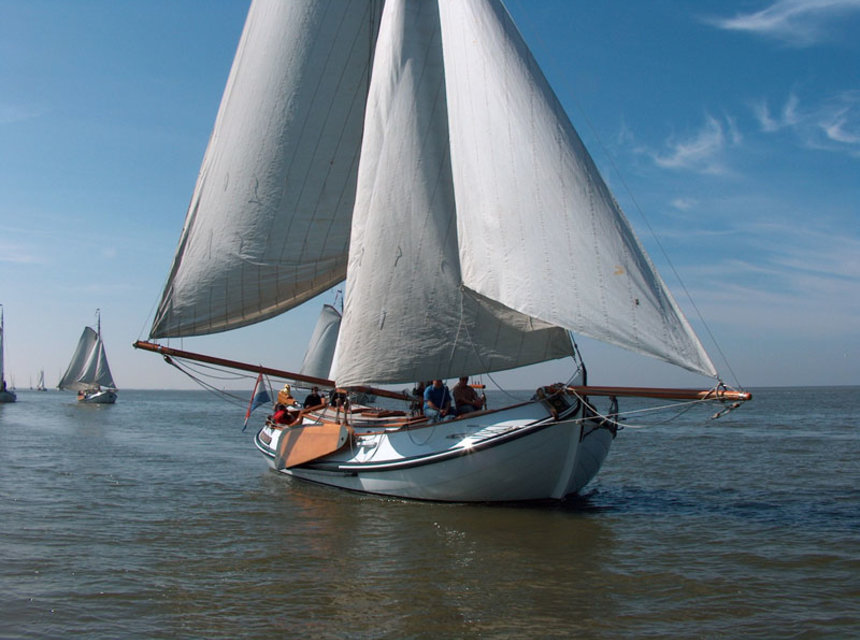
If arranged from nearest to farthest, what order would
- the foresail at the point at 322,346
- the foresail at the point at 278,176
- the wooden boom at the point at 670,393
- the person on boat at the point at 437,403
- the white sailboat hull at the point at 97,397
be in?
the wooden boom at the point at 670,393, the person on boat at the point at 437,403, the foresail at the point at 278,176, the foresail at the point at 322,346, the white sailboat hull at the point at 97,397

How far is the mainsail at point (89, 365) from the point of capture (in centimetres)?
7762

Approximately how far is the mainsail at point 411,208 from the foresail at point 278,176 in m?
0.03

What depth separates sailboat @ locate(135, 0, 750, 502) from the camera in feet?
38.0

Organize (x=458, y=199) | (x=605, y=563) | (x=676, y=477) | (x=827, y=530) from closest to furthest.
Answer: (x=605, y=563) → (x=827, y=530) → (x=458, y=199) → (x=676, y=477)

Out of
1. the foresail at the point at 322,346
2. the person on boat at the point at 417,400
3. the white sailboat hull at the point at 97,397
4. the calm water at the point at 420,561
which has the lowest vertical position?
the white sailboat hull at the point at 97,397

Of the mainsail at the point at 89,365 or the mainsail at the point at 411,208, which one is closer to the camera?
the mainsail at the point at 411,208

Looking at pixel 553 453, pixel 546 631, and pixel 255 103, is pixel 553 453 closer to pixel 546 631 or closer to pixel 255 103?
pixel 546 631

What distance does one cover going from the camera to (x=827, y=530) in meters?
12.2

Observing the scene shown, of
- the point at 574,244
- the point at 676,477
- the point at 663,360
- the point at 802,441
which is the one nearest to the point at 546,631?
the point at 663,360

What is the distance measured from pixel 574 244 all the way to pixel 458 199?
109 inches

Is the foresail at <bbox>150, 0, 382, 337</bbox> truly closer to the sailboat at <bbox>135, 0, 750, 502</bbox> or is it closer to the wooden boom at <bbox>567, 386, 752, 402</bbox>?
the sailboat at <bbox>135, 0, 750, 502</bbox>

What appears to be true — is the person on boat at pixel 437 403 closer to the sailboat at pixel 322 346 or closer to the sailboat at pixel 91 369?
the sailboat at pixel 322 346

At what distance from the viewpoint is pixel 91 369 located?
77.7 meters

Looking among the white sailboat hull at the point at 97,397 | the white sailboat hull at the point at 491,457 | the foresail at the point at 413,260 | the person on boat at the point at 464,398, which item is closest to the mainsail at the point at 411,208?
the foresail at the point at 413,260
